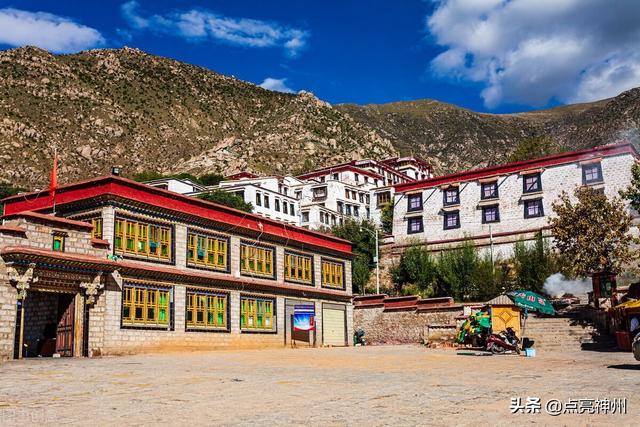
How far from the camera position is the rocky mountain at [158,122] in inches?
4429

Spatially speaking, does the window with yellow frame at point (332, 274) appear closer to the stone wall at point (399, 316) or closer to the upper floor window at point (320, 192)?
the stone wall at point (399, 316)

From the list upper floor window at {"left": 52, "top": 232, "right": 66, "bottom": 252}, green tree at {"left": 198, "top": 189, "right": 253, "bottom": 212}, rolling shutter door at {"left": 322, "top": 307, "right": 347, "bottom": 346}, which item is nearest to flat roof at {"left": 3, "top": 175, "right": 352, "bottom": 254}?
upper floor window at {"left": 52, "top": 232, "right": 66, "bottom": 252}

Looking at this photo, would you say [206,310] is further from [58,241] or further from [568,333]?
[568,333]

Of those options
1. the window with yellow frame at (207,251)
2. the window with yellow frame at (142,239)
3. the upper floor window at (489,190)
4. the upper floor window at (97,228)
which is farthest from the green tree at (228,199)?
the upper floor window at (97,228)

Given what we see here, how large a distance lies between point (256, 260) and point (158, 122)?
10291 cm

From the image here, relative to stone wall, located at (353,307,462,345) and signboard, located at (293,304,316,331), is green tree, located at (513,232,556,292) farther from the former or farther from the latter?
signboard, located at (293,304,316,331)

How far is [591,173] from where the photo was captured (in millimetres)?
58062

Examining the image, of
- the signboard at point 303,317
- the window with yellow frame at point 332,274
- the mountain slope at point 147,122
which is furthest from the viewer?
the mountain slope at point 147,122

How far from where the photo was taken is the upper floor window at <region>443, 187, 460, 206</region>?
64.7 metres

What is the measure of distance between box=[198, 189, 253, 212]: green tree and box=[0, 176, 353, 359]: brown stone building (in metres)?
39.8

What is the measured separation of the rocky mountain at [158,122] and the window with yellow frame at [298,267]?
73.2 m

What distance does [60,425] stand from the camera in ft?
27.7

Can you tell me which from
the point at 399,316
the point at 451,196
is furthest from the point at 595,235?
the point at 451,196

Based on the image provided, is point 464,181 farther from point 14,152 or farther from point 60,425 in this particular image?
point 14,152
